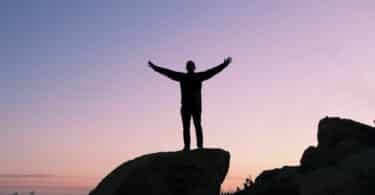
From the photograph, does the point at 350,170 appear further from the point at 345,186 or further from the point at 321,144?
the point at 321,144

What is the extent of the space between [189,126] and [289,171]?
228 inches

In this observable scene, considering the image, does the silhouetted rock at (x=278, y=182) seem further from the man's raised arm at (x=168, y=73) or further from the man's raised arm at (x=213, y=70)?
the man's raised arm at (x=168, y=73)

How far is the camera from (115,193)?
1781cm

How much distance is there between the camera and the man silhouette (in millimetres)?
18578

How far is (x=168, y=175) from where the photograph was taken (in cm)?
1820

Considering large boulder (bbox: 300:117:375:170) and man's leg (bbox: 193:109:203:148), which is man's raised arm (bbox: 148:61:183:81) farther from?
large boulder (bbox: 300:117:375:170)

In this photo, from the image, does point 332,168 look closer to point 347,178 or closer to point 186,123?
point 347,178

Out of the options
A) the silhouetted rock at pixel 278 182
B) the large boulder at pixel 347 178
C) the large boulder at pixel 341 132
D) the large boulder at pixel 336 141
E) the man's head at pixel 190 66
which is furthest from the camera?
the silhouetted rock at pixel 278 182

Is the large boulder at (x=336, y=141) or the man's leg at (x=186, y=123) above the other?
the man's leg at (x=186, y=123)

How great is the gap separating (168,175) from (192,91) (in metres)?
2.62

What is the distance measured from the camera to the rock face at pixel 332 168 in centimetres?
1570

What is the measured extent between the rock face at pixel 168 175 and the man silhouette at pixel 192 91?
68 cm

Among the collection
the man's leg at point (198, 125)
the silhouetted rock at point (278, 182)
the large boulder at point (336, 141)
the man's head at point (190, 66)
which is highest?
the man's head at point (190, 66)

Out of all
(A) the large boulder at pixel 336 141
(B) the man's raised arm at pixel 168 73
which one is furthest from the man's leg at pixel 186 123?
(A) the large boulder at pixel 336 141
